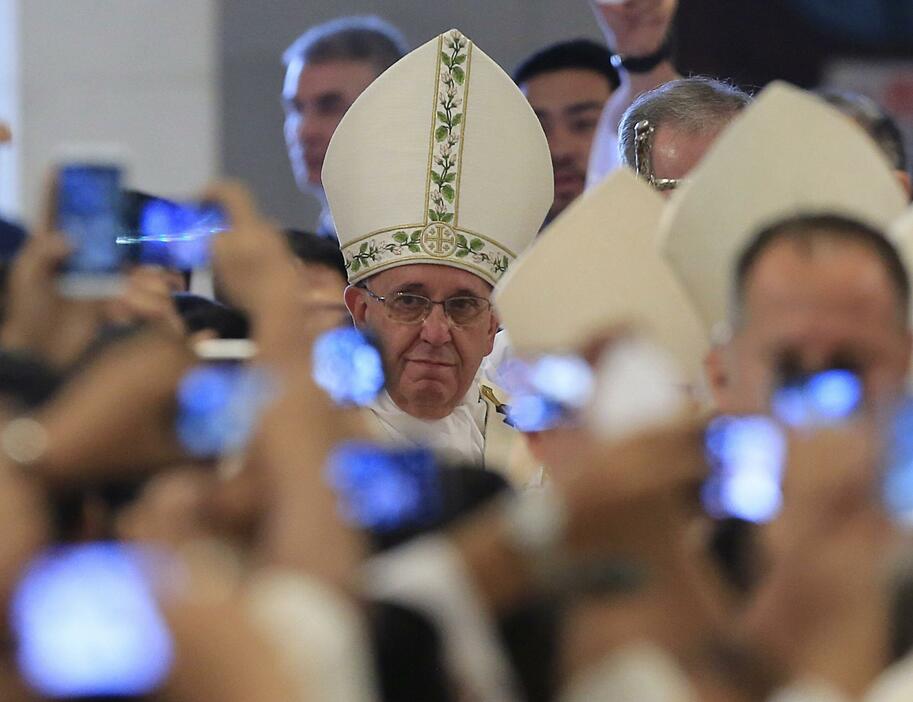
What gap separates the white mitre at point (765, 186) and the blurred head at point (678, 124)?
1.07m

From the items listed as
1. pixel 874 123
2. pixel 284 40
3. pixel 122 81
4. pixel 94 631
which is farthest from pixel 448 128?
pixel 122 81

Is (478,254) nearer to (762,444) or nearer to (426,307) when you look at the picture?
(426,307)

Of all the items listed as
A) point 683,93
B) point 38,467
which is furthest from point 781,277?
point 683,93

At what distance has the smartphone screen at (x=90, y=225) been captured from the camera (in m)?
2.60

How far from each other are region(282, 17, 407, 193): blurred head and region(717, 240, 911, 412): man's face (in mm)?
3101

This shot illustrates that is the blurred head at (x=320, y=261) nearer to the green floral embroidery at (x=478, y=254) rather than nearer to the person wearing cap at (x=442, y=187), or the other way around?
the person wearing cap at (x=442, y=187)

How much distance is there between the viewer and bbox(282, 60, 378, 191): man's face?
18.1ft

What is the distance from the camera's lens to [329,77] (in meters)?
5.56

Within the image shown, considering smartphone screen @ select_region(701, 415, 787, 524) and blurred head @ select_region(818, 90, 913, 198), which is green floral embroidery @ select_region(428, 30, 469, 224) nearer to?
blurred head @ select_region(818, 90, 913, 198)

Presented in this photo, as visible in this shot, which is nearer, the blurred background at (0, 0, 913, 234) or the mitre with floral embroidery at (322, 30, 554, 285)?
the mitre with floral embroidery at (322, 30, 554, 285)

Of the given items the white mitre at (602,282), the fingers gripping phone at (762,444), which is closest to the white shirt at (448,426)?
the white mitre at (602,282)

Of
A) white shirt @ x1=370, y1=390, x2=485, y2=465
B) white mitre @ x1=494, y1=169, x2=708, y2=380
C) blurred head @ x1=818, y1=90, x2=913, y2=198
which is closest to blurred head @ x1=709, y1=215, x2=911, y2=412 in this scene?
white mitre @ x1=494, y1=169, x2=708, y2=380

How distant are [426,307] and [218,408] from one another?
6.90ft

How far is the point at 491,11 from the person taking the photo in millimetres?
7543
